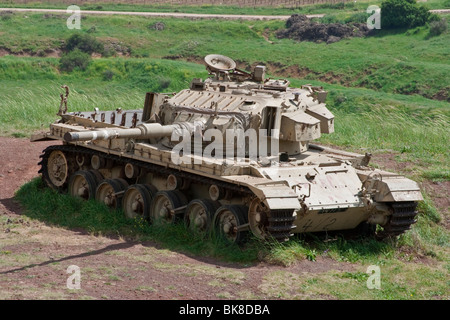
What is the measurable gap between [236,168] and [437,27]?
100 feet

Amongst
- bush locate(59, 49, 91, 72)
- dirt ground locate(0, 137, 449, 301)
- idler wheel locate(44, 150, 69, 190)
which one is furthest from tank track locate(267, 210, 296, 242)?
bush locate(59, 49, 91, 72)

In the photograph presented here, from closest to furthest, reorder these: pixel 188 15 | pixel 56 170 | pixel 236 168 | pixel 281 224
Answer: pixel 281 224 < pixel 236 168 < pixel 56 170 < pixel 188 15

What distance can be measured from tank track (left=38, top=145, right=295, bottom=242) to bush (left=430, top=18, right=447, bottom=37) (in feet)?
92.3

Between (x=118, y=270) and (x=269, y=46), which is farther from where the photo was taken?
(x=269, y=46)

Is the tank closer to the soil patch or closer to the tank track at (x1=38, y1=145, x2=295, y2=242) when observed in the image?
the tank track at (x1=38, y1=145, x2=295, y2=242)

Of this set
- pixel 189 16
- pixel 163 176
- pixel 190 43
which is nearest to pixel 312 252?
pixel 163 176

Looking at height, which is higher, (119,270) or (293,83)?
(293,83)

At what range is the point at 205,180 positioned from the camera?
15234mm

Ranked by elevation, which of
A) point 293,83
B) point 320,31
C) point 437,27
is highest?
point 437,27

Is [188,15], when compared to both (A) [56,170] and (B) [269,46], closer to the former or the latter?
(B) [269,46]

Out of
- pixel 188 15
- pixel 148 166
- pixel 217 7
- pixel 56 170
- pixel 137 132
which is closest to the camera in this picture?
pixel 137 132

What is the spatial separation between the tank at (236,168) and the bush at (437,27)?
88.0 feet

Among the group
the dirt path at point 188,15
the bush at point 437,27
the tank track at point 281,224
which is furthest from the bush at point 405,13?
the tank track at point 281,224

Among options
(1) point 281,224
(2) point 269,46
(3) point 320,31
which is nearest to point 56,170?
(1) point 281,224
